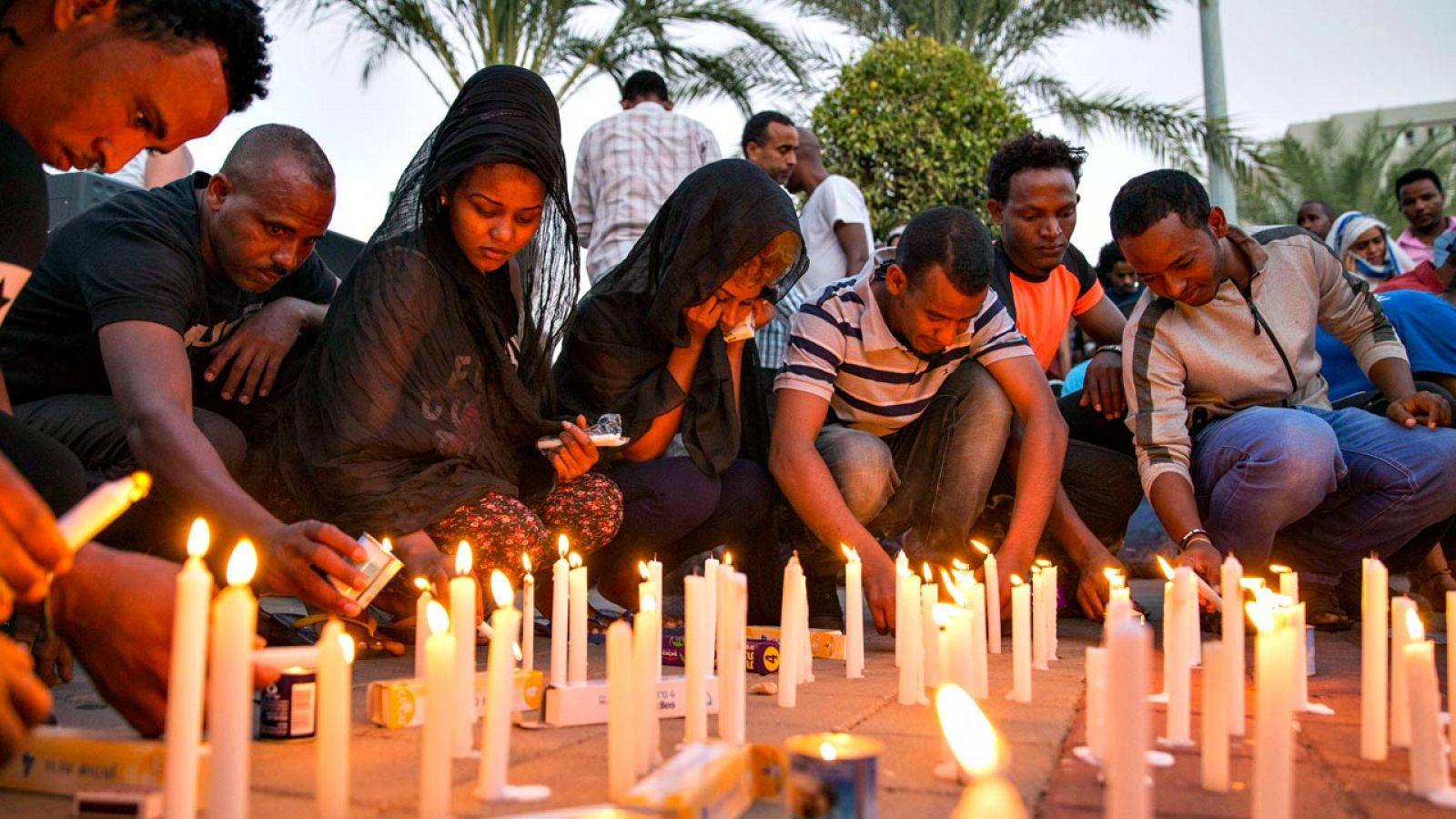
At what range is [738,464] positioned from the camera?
4.58 meters

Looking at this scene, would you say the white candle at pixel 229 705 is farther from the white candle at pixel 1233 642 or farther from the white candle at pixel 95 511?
the white candle at pixel 1233 642

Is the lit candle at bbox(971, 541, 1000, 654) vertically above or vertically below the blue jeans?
below

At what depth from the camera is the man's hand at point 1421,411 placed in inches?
172

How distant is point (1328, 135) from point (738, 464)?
2292 centimetres

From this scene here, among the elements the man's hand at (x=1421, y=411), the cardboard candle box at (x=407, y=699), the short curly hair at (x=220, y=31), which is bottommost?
the cardboard candle box at (x=407, y=699)

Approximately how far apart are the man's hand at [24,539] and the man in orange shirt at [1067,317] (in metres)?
3.69

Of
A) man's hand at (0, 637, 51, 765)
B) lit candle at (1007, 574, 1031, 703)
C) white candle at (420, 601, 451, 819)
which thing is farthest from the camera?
lit candle at (1007, 574, 1031, 703)

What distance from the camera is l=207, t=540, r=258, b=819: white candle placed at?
1.47m

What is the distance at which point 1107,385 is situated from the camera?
484 centimetres

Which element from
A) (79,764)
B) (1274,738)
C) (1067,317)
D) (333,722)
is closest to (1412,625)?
(1274,738)

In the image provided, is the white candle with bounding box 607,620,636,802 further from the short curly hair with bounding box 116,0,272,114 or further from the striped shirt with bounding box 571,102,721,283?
the striped shirt with bounding box 571,102,721,283

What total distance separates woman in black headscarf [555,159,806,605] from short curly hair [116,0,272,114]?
1775 millimetres

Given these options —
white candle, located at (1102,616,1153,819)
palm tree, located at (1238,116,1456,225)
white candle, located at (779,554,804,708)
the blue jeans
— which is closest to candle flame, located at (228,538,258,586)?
white candle, located at (1102,616,1153,819)

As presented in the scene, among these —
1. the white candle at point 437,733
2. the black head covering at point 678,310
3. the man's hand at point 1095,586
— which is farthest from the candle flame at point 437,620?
the man's hand at point 1095,586
